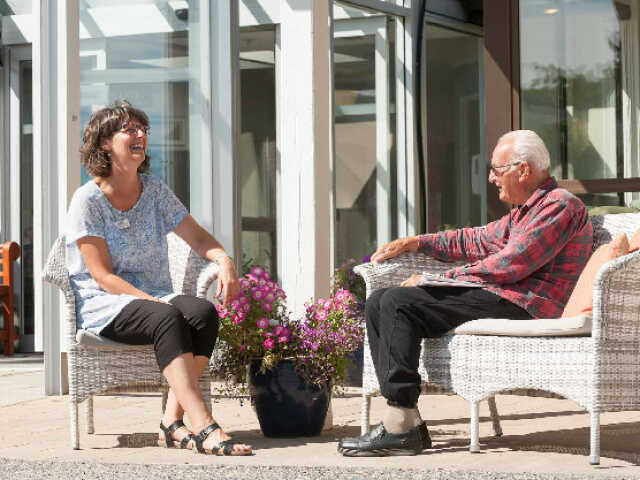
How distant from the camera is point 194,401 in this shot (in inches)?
123

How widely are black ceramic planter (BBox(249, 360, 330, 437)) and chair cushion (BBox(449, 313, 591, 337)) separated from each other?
24.0 inches

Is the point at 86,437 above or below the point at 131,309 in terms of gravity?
below

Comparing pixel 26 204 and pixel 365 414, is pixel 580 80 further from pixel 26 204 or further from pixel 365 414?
pixel 26 204

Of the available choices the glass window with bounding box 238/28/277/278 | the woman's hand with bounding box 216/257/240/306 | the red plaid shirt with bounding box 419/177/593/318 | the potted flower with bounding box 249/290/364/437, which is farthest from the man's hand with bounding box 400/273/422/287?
the glass window with bounding box 238/28/277/278

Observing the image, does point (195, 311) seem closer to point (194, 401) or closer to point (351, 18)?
point (194, 401)

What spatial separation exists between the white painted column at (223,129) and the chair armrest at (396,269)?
6.23ft

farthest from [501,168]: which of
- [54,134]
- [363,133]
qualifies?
[363,133]

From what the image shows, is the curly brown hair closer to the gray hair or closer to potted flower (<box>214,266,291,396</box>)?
potted flower (<box>214,266,291,396</box>)

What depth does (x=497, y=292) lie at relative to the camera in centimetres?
323

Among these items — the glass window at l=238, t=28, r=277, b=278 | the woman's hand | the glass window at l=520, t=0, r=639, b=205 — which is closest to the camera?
the woman's hand

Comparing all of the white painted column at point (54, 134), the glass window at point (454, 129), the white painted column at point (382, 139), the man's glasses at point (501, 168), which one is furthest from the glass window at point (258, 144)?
the man's glasses at point (501, 168)

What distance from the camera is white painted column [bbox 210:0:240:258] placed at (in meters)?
5.40

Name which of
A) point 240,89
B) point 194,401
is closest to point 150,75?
point 240,89

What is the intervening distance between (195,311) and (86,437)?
0.68 metres
